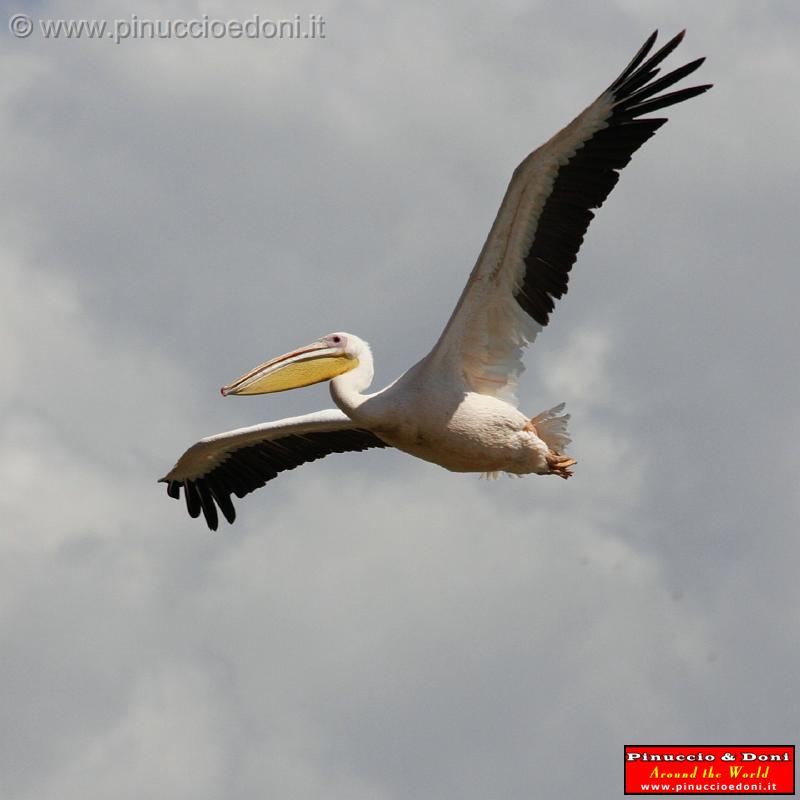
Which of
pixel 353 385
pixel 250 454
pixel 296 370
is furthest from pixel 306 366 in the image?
pixel 250 454

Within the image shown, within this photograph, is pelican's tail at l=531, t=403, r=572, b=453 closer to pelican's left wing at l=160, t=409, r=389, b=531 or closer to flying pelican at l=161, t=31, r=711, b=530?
flying pelican at l=161, t=31, r=711, b=530

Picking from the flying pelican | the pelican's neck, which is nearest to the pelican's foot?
the flying pelican

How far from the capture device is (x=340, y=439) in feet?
63.2

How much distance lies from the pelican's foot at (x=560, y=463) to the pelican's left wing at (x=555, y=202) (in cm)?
118

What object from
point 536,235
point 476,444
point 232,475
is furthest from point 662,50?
point 232,475

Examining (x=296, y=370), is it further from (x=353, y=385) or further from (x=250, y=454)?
(x=250, y=454)

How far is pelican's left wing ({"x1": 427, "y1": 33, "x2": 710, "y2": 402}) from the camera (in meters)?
15.9

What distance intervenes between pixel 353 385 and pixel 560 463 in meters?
1.88

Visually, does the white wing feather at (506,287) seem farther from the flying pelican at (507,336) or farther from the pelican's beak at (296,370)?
the pelican's beak at (296,370)

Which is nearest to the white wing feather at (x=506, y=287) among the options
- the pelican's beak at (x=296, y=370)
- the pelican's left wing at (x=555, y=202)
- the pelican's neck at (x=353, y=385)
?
the pelican's left wing at (x=555, y=202)

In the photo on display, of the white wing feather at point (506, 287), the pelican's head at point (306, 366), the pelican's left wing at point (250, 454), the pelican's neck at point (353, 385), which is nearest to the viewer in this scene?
the white wing feather at point (506, 287)

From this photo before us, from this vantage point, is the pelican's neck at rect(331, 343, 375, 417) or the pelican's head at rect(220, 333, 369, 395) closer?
the pelican's neck at rect(331, 343, 375, 417)

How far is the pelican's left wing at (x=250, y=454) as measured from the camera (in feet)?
62.3

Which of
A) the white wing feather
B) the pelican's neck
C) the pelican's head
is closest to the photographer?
the white wing feather
